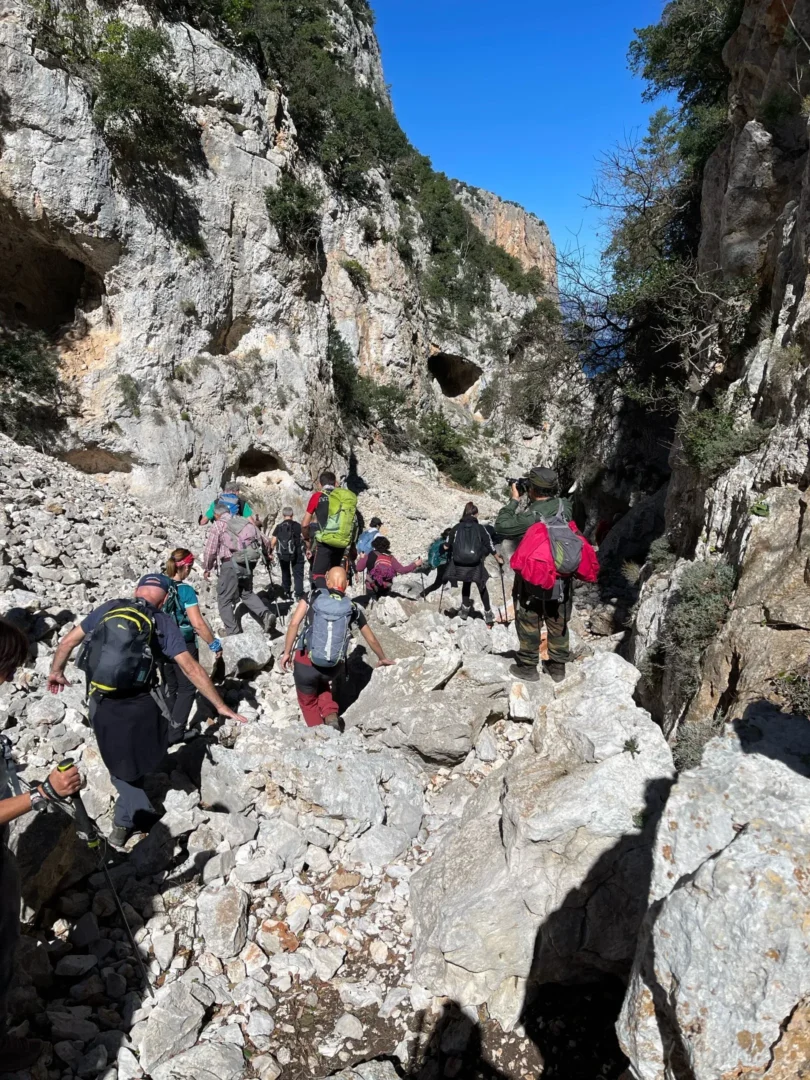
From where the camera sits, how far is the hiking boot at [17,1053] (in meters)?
2.52

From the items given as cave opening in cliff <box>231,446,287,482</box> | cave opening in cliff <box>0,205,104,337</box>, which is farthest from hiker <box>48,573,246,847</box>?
cave opening in cliff <box>231,446,287,482</box>

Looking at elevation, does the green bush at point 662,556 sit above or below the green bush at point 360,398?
below

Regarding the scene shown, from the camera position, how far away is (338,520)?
7.69m

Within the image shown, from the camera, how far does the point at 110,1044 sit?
2895 millimetres

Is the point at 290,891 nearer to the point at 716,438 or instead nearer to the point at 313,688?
the point at 313,688

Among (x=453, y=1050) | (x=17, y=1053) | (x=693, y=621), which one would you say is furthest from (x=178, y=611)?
(x=693, y=621)

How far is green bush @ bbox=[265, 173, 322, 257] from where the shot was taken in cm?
1565

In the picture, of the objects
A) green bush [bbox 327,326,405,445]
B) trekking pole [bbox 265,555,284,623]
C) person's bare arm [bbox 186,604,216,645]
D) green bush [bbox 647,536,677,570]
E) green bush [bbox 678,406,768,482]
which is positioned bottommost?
trekking pole [bbox 265,555,284,623]

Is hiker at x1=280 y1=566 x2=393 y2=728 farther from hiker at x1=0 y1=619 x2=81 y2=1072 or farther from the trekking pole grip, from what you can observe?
hiker at x1=0 y1=619 x2=81 y2=1072

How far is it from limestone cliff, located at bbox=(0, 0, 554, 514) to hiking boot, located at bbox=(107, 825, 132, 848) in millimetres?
10013

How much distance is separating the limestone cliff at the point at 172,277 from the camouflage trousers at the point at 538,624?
9890 millimetres

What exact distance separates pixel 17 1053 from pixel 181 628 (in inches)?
117

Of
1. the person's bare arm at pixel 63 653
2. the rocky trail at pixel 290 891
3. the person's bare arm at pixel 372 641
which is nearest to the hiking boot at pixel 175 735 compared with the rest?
the rocky trail at pixel 290 891

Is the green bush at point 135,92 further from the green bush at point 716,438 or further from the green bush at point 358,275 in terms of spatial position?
the green bush at point 716,438
